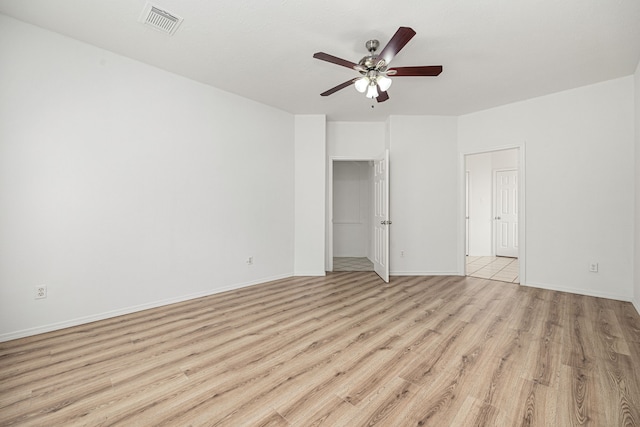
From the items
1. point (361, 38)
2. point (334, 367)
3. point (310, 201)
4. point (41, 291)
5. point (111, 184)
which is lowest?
point (334, 367)

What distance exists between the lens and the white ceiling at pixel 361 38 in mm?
2283

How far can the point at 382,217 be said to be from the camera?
15.8 ft

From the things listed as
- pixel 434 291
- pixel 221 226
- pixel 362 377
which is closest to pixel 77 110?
pixel 221 226

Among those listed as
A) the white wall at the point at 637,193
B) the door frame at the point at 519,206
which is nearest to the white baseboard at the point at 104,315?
the door frame at the point at 519,206

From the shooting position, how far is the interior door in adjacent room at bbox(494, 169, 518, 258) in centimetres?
683

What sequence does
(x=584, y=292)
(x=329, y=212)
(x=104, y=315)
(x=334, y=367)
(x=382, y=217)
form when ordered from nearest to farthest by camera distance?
1. (x=334, y=367)
2. (x=104, y=315)
3. (x=584, y=292)
4. (x=382, y=217)
5. (x=329, y=212)

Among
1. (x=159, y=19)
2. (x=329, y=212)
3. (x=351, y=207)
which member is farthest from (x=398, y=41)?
(x=351, y=207)

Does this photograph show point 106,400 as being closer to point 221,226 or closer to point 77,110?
point 221,226

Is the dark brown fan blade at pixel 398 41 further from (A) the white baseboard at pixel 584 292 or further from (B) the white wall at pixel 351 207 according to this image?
(B) the white wall at pixel 351 207

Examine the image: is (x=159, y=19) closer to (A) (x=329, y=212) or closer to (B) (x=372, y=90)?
(B) (x=372, y=90)

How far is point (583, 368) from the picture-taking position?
79.4 inches

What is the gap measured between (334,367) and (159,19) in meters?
3.29

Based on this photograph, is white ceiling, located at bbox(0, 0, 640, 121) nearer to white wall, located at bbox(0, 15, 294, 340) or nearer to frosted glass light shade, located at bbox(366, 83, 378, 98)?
white wall, located at bbox(0, 15, 294, 340)

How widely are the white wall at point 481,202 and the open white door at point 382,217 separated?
3537 millimetres
